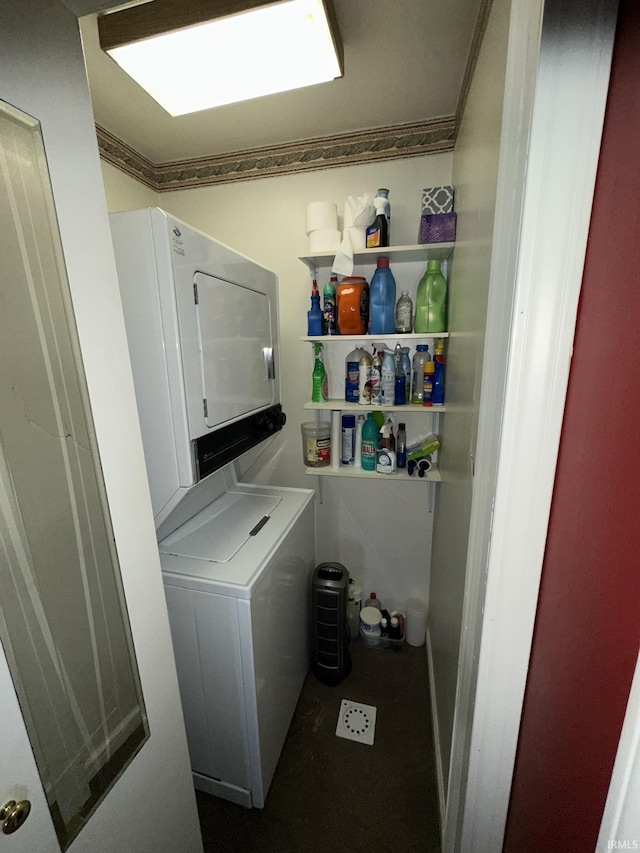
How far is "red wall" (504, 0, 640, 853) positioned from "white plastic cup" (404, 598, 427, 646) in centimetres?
162

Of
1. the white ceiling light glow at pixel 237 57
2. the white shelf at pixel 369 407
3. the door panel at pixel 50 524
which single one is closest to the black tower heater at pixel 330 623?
the white shelf at pixel 369 407

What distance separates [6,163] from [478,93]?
1.33m

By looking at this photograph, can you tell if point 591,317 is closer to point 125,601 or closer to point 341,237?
point 125,601

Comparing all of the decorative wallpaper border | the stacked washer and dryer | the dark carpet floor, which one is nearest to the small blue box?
the decorative wallpaper border

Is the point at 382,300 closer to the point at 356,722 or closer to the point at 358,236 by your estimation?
the point at 358,236

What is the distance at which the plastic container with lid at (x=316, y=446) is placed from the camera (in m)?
2.05

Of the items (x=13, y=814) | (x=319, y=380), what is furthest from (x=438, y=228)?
(x=13, y=814)

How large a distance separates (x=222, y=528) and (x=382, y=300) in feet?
4.49

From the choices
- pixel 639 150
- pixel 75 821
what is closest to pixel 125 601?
pixel 75 821

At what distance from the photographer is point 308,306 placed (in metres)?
2.15

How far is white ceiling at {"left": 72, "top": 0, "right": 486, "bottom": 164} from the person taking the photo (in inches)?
48.8

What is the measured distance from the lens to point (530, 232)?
57cm

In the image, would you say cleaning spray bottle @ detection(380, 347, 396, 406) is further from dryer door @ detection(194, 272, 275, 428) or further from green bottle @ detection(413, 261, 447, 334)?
dryer door @ detection(194, 272, 275, 428)

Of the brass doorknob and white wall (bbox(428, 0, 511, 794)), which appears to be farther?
white wall (bbox(428, 0, 511, 794))
